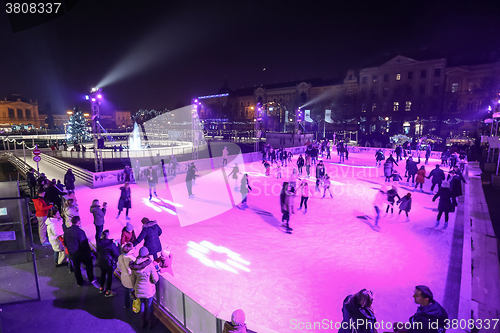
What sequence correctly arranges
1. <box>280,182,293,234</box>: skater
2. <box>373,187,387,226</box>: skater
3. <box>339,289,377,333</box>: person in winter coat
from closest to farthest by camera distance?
<box>339,289,377,333</box>: person in winter coat → <box>280,182,293,234</box>: skater → <box>373,187,387,226</box>: skater

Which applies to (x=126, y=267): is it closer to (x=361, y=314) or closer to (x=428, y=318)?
(x=361, y=314)

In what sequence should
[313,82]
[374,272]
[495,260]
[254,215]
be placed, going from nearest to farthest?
[495,260] → [374,272] → [254,215] → [313,82]

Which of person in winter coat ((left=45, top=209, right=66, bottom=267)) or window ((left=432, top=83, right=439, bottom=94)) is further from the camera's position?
window ((left=432, top=83, right=439, bottom=94))

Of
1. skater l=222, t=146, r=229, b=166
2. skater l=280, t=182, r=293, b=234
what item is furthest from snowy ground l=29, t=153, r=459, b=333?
skater l=222, t=146, r=229, b=166

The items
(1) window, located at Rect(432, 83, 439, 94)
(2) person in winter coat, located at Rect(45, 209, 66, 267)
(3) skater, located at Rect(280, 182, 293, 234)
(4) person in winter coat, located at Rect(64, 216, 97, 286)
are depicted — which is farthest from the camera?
(1) window, located at Rect(432, 83, 439, 94)

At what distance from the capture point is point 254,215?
9.77 metres

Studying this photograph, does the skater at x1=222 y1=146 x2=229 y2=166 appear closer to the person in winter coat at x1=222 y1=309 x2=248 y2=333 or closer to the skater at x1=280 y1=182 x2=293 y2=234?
the skater at x1=280 y1=182 x2=293 y2=234

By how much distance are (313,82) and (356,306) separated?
64.5 m

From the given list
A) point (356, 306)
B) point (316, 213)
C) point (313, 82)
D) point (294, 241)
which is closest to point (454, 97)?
point (313, 82)

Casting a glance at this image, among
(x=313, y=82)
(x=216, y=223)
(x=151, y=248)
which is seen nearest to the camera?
(x=151, y=248)

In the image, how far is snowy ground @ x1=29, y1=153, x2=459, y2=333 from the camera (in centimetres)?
489

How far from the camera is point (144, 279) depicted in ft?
12.6

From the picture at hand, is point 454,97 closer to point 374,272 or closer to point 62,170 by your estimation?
point 374,272

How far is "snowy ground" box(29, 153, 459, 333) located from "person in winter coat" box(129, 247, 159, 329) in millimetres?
604
